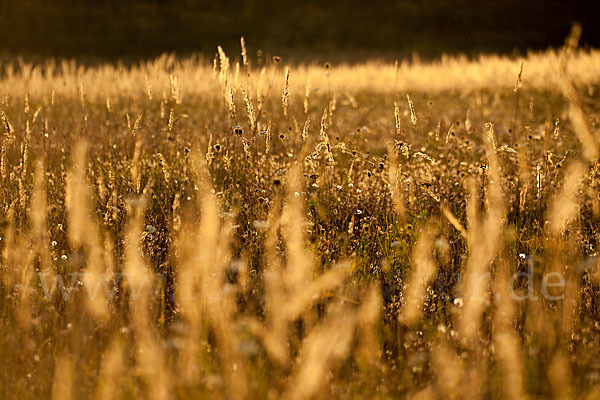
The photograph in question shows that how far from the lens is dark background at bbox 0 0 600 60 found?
2183 cm

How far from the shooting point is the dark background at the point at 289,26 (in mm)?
21828

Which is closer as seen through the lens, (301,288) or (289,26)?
(301,288)

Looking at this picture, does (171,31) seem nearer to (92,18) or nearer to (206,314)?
(92,18)

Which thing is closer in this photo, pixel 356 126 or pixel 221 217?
pixel 221 217

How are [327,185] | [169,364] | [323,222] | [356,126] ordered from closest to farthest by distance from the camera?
[169,364] → [323,222] → [327,185] → [356,126]

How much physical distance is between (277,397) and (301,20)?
24.2 metres

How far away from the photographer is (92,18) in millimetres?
23172

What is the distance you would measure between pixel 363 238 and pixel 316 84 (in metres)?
6.88

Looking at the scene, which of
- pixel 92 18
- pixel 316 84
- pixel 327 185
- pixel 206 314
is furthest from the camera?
pixel 92 18

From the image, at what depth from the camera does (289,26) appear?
23969 mm

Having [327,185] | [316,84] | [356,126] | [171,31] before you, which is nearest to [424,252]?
[327,185]

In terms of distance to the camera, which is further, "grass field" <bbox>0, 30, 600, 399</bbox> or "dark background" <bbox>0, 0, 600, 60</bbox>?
"dark background" <bbox>0, 0, 600, 60</bbox>

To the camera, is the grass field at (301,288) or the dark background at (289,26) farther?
the dark background at (289,26)

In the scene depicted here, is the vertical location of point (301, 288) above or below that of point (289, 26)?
below
